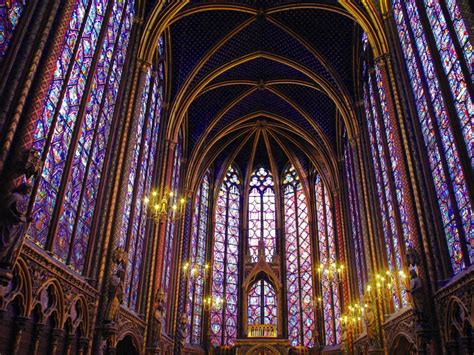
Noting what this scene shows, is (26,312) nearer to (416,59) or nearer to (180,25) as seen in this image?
(416,59)

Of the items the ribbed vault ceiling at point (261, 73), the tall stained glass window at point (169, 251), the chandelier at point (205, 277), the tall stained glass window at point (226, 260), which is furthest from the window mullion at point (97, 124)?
the tall stained glass window at point (226, 260)

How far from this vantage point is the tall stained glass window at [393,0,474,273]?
34.9 feet

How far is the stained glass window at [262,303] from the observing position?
88.9 ft

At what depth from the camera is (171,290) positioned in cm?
2219

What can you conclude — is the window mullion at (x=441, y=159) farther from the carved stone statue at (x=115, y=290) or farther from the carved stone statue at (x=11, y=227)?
the carved stone statue at (x=11, y=227)

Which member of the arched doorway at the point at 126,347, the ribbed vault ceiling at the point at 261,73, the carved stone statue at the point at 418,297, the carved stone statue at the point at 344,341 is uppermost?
the ribbed vault ceiling at the point at 261,73

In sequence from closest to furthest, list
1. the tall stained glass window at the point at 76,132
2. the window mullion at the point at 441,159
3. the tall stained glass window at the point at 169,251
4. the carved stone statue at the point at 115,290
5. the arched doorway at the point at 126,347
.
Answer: the tall stained glass window at the point at 76,132 < the window mullion at the point at 441,159 < the carved stone statue at the point at 115,290 < the arched doorway at the point at 126,347 < the tall stained glass window at the point at 169,251

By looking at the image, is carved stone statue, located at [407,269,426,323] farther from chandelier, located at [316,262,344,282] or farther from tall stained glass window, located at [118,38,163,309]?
chandelier, located at [316,262,344,282]

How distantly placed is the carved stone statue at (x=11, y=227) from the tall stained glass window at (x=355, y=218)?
1561 centimetres

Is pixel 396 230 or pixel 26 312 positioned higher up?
pixel 396 230

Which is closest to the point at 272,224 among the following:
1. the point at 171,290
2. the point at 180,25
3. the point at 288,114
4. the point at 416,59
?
the point at 288,114

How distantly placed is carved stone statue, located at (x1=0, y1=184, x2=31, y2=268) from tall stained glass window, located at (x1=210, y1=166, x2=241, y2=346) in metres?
20.5

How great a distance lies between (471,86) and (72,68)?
9696 mm

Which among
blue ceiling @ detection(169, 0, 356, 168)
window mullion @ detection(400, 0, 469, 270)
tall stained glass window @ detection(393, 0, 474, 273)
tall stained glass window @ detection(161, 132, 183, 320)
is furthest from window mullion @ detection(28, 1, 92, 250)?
tall stained glass window @ detection(161, 132, 183, 320)
